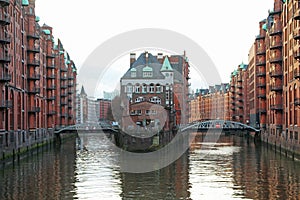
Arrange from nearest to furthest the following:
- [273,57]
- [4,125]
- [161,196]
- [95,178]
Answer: [161,196] → [95,178] → [4,125] → [273,57]

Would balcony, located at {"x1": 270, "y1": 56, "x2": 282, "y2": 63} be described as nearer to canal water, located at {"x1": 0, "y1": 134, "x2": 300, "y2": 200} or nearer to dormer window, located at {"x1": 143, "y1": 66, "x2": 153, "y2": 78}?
canal water, located at {"x1": 0, "y1": 134, "x2": 300, "y2": 200}

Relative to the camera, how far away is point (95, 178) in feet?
105

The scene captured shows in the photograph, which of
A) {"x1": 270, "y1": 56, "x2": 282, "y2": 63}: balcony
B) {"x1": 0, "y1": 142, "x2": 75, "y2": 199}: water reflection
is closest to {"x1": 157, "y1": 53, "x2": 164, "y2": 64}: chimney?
{"x1": 270, "y1": 56, "x2": 282, "y2": 63}: balcony

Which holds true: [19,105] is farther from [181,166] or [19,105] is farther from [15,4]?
[181,166]

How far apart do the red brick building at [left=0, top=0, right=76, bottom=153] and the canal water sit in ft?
21.6

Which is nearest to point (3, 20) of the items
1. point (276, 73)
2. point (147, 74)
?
point (276, 73)

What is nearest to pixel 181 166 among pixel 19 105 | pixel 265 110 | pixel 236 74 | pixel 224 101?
pixel 19 105

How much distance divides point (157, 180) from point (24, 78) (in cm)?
2897

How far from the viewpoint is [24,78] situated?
55.5 metres

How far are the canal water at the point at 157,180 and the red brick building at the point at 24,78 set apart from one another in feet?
21.6

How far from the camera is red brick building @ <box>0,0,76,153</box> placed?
44.1m

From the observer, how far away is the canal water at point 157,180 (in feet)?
85.7

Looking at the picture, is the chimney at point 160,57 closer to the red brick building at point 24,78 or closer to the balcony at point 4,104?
the red brick building at point 24,78

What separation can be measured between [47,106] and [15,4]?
25.2 m
